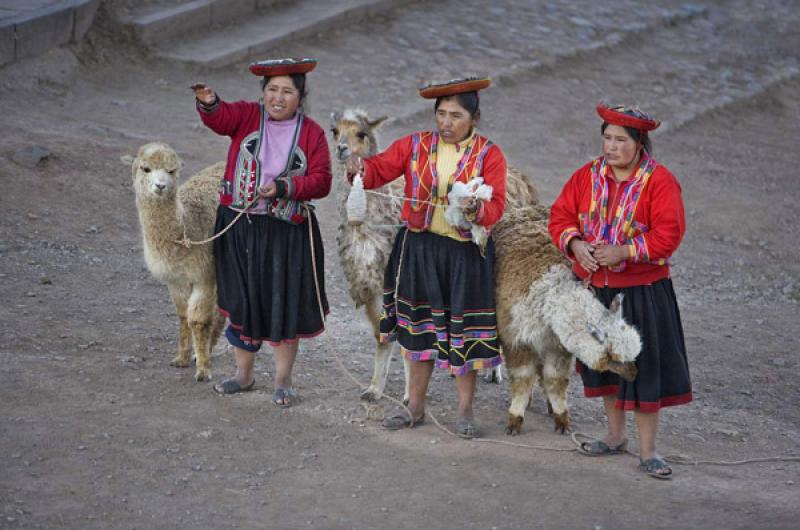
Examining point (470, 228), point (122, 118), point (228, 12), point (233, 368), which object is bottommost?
point (233, 368)

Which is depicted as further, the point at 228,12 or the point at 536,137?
the point at 228,12

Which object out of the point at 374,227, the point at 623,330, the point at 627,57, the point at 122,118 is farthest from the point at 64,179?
the point at 627,57

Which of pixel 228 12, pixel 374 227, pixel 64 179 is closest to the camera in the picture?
pixel 374 227

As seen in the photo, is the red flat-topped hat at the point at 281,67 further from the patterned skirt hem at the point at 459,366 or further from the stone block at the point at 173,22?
the stone block at the point at 173,22

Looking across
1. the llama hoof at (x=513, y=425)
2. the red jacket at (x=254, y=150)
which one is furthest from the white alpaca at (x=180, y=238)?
the llama hoof at (x=513, y=425)

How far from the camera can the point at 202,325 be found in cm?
590

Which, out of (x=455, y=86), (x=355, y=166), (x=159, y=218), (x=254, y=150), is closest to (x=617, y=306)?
(x=455, y=86)

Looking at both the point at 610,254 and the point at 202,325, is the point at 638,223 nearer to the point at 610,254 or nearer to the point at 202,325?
the point at 610,254

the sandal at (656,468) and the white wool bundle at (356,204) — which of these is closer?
the sandal at (656,468)

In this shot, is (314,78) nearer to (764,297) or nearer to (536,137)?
(536,137)

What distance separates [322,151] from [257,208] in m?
0.43

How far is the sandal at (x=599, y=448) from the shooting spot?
5.26m

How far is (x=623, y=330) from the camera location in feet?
15.9

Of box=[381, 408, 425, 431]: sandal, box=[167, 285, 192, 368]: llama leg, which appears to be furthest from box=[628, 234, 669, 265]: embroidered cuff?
box=[167, 285, 192, 368]: llama leg
